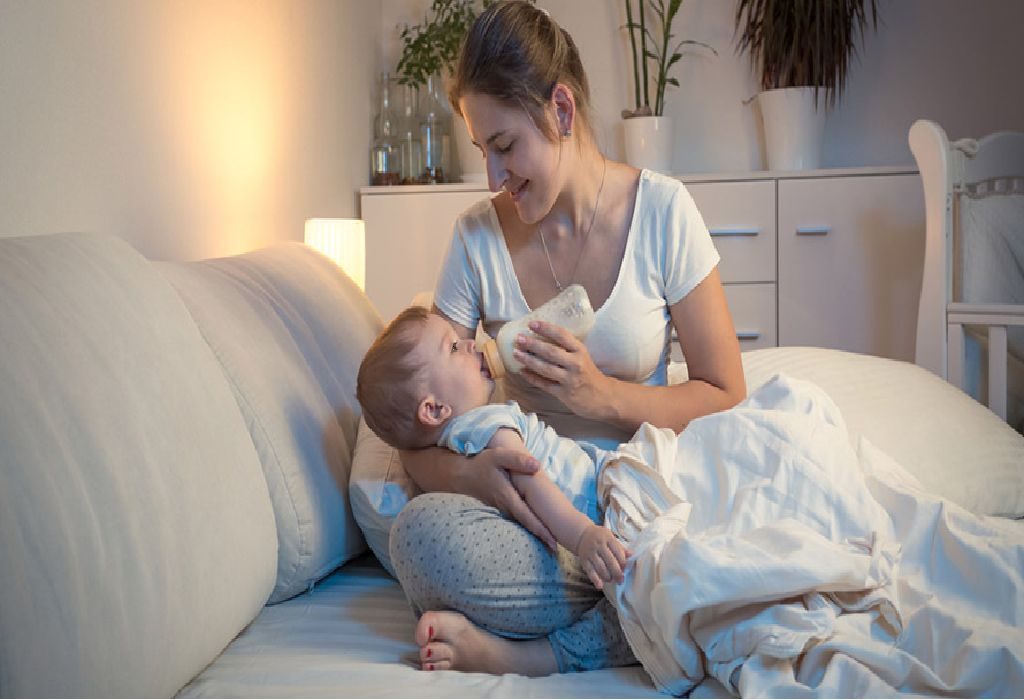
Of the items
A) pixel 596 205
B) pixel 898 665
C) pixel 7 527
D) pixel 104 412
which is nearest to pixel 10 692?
pixel 7 527

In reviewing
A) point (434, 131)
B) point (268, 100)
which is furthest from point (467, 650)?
point (434, 131)

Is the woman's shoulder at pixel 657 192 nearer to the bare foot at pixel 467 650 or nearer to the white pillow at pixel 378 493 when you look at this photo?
the white pillow at pixel 378 493

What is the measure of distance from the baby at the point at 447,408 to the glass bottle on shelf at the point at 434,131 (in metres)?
2.04

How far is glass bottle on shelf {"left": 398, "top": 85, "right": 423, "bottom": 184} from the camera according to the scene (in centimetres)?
346

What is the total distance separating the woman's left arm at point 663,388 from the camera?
4.67 ft

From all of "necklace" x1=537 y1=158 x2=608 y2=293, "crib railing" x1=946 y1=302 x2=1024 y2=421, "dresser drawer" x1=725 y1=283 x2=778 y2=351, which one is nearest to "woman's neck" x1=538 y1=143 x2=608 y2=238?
"necklace" x1=537 y1=158 x2=608 y2=293

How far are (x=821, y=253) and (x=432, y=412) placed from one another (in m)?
2.05

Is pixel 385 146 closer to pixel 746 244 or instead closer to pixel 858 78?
pixel 746 244

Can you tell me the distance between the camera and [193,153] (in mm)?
2072

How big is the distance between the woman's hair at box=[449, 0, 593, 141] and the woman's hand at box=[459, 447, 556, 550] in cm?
56

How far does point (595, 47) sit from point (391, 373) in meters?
→ 2.50

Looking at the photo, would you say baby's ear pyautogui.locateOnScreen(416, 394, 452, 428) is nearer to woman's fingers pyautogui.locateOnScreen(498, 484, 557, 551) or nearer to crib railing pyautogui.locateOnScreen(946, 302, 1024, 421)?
woman's fingers pyautogui.locateOnScreen(498, 484, 557, 551)

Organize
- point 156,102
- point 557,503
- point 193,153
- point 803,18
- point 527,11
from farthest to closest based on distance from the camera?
point 803,18
point 193,153
point 156,102
point 527,11
point 557,503

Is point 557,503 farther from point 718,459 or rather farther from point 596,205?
point 596,205
